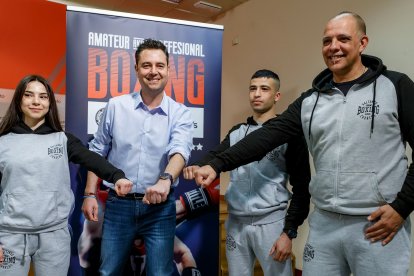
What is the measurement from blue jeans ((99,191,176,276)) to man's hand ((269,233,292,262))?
0.57 meters

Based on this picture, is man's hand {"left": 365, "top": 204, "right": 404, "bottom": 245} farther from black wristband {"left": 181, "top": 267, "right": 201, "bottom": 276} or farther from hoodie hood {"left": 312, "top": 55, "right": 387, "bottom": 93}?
black wristband {"left": 181, "top": 267, "right": 201, "bottom": 276}

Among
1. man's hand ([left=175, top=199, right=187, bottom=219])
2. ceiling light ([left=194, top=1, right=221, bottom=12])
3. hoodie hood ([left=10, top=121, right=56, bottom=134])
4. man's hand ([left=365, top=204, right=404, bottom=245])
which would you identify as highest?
ceiling light ([left=194, top=1, right=221, bottom=12])

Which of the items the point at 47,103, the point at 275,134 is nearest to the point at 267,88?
the point at 275,134

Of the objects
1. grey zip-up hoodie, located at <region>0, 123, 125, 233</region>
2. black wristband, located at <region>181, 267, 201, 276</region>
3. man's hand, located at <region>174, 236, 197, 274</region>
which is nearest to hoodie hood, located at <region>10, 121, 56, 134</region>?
grey zip-up hoodie, located at <region>0, 123, 125, 233</region>

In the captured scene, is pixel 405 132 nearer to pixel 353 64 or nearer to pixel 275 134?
pixel 353 64

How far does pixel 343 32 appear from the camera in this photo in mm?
1530

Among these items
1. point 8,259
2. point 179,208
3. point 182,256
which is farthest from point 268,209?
point 8,259

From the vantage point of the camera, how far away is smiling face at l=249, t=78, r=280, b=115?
2191mm

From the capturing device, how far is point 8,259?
1743 mm

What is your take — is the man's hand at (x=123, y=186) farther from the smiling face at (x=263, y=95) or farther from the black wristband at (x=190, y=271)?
the black wristband at (x=190, y=271)

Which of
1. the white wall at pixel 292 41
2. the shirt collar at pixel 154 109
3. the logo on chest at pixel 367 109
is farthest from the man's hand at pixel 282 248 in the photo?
the white wall at pixel 292 41

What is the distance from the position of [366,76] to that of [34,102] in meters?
1.60

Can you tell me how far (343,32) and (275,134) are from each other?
542 mm

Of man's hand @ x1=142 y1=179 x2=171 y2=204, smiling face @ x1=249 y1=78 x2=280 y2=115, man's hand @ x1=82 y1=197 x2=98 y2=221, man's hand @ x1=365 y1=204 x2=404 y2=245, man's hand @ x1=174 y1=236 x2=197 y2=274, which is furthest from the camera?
man's hand @ x1=174 y1=236 x2=197 y2=274
